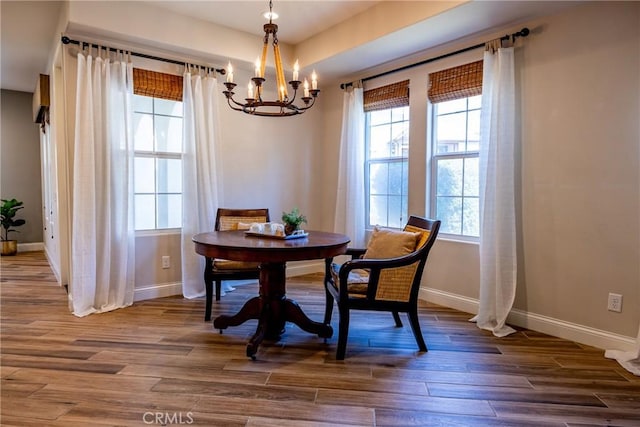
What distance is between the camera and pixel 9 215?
6086 mm

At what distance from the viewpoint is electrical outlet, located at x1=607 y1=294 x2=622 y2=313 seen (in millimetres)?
2541

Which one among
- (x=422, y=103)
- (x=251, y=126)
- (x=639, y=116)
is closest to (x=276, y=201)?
(x=251, y=126)

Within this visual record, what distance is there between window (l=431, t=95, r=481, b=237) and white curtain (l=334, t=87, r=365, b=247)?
0.88 meters

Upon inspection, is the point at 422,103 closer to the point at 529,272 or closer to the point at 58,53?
the point at 529,272

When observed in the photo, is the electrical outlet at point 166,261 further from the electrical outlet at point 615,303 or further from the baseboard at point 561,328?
the electrical outlet at point 615,303

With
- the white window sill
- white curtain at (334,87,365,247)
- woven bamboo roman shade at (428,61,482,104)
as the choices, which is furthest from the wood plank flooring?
woven bamboo roman shade at (428,61,482,104)

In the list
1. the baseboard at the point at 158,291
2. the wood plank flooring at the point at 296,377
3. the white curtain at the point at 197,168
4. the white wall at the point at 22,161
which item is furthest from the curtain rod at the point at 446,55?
the white wall at the point at 22,161

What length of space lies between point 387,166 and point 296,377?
8.70ft

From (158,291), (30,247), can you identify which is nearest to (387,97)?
(158,291)

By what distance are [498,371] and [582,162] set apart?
1.59 m

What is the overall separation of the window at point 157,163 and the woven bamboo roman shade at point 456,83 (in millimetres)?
2529

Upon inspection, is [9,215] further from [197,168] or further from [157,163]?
[197,168]

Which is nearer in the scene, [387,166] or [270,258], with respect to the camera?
[270,258]

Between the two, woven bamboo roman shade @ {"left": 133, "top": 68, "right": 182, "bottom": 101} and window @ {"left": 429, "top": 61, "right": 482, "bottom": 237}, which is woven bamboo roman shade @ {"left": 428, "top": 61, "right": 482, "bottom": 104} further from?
woven bamboo roman shade @ {"left": 133, "top": 68, "right": 182, "bottom": 101}
